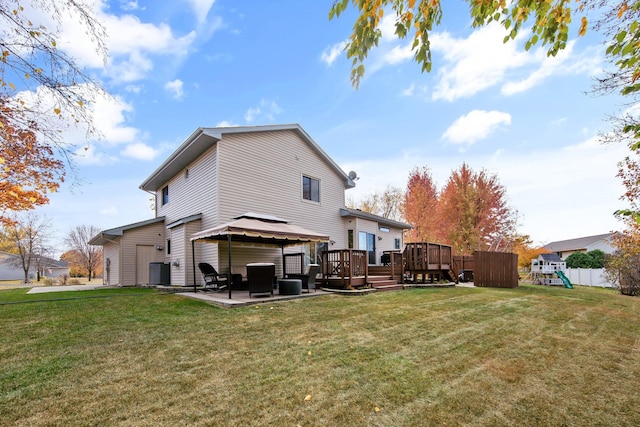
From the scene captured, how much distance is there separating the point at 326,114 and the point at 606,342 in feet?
45.1

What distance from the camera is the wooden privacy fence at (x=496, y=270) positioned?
43.3 ft

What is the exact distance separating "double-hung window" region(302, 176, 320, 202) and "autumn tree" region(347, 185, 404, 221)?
61.0 ft

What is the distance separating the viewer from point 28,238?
29500mm

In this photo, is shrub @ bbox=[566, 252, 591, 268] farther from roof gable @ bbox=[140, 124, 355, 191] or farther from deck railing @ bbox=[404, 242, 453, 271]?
roof gable @ bbox=[140, 124, 355, 191]

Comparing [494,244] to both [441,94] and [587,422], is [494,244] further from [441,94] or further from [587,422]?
[587,422]

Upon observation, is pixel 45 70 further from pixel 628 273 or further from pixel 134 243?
pixel 628 273

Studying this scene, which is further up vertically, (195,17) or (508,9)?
(195,17)

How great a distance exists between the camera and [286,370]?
3.60 m

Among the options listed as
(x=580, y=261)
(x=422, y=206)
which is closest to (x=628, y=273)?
(x=422, y=206)

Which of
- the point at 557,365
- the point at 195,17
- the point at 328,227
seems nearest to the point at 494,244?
the point at 328,227

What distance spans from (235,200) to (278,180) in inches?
88.4

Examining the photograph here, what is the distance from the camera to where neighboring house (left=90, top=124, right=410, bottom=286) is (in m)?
11.0

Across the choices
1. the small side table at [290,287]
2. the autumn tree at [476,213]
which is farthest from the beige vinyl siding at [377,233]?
the autumn tree at [476,213]

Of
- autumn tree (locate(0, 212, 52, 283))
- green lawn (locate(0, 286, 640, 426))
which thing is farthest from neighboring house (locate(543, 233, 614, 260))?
autumn tree (locate(0, 212, 52, 283))
